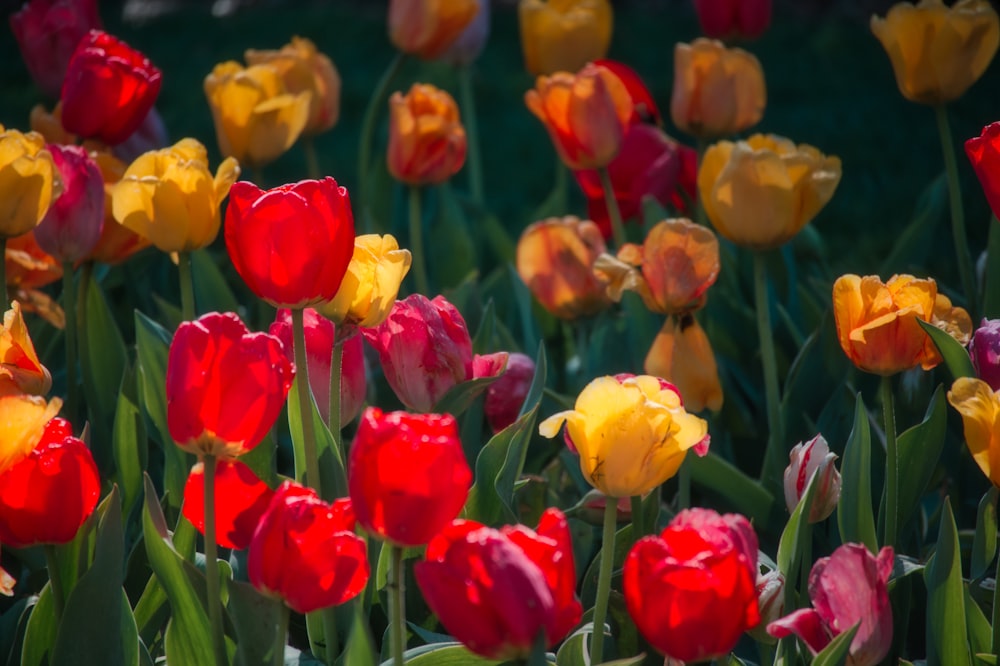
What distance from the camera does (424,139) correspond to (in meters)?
1.87

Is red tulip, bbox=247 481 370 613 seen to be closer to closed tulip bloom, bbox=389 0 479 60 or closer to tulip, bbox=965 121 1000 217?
tulip, bbox=965 121 1000 217

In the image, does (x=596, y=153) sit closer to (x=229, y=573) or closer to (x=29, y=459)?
(x=229, y=573)

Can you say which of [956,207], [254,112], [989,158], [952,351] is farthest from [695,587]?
[254,112]

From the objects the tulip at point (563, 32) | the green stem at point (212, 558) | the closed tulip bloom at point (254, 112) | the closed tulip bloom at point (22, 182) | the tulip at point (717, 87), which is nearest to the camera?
the green stem at point (212, 558)

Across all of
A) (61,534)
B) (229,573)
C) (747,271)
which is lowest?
(747,271)

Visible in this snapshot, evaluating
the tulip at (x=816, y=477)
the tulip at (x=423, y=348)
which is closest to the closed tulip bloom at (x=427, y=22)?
the tulip at (x=423, y=348)

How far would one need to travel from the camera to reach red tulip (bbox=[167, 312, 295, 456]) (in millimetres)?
831

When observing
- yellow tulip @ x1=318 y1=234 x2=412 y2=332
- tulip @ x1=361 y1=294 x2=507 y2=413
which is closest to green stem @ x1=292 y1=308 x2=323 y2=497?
yellow tulip @ x1=318 y1=234 x2=412 y2=332

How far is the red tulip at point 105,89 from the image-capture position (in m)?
1.61

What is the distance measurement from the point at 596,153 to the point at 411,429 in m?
0.98

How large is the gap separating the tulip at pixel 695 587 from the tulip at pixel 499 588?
2.2 inches

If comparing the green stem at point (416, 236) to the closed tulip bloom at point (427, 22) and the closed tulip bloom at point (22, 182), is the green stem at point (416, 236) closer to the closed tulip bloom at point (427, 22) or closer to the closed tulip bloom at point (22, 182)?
the closed tulip bloom at point (427, 22)

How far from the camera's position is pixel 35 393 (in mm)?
1067

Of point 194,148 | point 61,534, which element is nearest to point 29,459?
point 61,534
